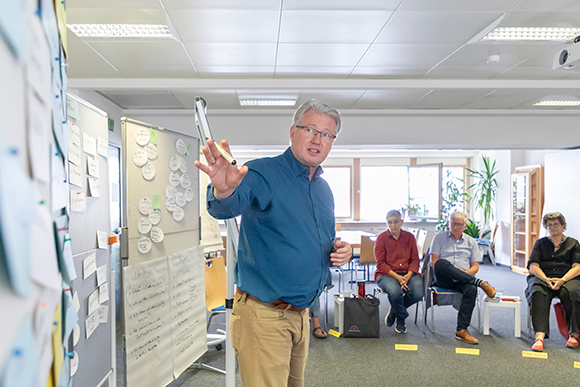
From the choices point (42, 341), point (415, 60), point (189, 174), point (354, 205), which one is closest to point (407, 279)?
point (415, 60)

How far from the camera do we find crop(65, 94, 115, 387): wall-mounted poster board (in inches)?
73.1

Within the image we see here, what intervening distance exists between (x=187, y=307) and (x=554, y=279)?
3.51m

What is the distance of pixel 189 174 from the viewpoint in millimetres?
2945

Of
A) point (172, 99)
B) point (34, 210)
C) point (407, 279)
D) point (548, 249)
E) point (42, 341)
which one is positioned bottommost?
point (407, 279)

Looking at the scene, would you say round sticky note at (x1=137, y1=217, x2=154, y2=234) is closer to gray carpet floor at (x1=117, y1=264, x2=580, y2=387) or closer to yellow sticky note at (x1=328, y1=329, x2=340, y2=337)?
gray carpet floor at (x1=117, y1=264, x2=580, y2=387)

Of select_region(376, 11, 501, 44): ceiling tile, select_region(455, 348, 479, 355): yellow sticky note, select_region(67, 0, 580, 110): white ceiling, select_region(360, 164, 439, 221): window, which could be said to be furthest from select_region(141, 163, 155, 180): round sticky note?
select_region(360, 164, 439, 221): window

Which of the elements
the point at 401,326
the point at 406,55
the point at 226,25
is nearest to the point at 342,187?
the point at 401,326

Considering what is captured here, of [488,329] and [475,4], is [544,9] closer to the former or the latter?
[475,4]

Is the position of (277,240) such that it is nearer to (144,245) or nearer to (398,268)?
(144,245)

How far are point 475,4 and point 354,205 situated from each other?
725 centimetres

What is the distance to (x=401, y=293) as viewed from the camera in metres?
3.99

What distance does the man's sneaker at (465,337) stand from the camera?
12.1 feet

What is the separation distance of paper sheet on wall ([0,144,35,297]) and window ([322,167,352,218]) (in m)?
9.62

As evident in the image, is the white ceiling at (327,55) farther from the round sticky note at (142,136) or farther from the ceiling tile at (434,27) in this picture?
the round sticky note at (142,136)
